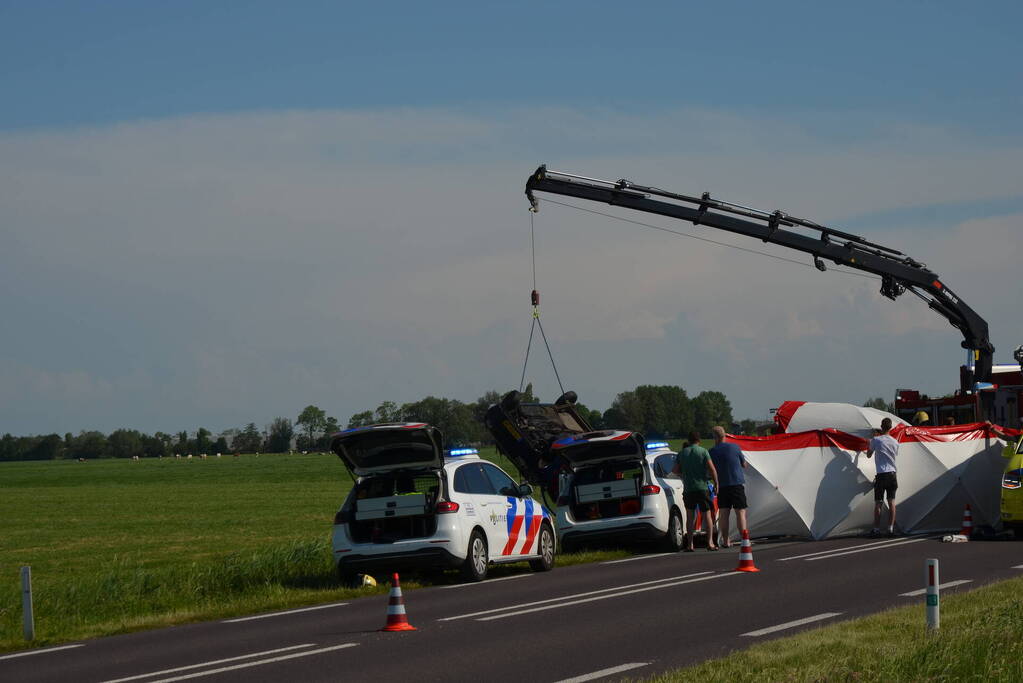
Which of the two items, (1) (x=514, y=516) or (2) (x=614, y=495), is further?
(2) (x=614, y=495)

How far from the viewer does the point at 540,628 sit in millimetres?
12508

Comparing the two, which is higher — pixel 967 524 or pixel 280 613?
pixel 967 524

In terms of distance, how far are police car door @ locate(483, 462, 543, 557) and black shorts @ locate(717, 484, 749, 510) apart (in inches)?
142

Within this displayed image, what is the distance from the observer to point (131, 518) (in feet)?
150

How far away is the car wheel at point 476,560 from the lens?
17.4 meters

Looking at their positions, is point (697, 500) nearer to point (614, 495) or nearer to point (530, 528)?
point (614, 495)

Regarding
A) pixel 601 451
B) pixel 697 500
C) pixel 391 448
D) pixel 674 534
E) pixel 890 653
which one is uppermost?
pixel 391 448

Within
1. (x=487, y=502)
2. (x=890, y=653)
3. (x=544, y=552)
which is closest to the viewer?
(x=890, y=653)

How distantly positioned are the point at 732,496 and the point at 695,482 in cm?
64

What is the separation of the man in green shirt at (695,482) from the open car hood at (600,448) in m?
0.70

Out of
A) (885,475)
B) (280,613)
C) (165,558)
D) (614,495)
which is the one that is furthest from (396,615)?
(165,558)

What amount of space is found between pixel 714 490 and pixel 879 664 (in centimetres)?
1264

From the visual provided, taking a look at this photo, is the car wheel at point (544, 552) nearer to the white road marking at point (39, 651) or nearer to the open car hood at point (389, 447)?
the open car hood at point (389, 447)

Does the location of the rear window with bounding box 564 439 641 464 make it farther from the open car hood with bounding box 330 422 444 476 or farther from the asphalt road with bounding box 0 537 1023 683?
the open car hood with bounding box 330 422 444 476
